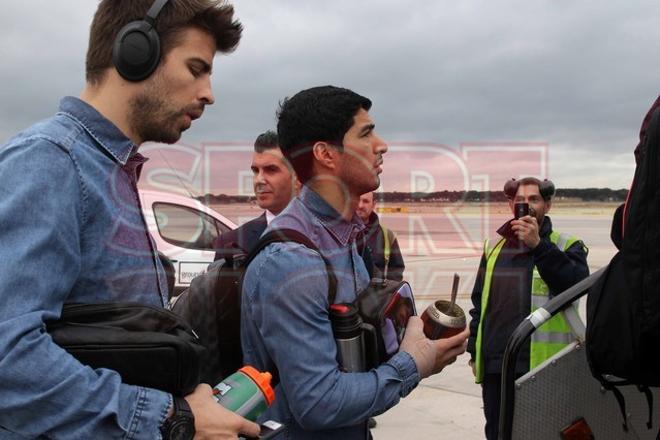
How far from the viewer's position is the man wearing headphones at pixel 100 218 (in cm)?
107

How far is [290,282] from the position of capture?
5.80ft

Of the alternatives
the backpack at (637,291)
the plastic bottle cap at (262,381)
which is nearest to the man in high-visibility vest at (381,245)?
the backpack at (637,291)

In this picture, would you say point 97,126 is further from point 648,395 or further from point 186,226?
point 186,226

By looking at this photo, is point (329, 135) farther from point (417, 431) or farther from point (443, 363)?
point (417, 431)

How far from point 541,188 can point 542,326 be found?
1110 mm

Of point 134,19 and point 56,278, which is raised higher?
point 134,19

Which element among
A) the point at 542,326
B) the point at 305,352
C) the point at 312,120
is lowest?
the point at 542,326

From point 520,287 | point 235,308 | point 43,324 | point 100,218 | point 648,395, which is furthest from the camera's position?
point 520,287

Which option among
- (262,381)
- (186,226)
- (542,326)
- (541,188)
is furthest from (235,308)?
(186,226)

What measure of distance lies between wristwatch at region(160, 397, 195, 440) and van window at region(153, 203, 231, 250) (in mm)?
6786

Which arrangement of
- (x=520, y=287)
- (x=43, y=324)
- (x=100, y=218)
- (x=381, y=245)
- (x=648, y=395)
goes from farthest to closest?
(x=381, y=245), (x=520, y=287), (x=648, y=395), (x=100, y=218), (x=43, y=324)

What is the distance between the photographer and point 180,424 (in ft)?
3.86

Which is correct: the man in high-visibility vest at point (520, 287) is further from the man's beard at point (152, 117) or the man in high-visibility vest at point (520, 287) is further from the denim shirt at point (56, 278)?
the denim shirt at point (56, 278)

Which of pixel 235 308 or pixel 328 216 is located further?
pixel 328 216
